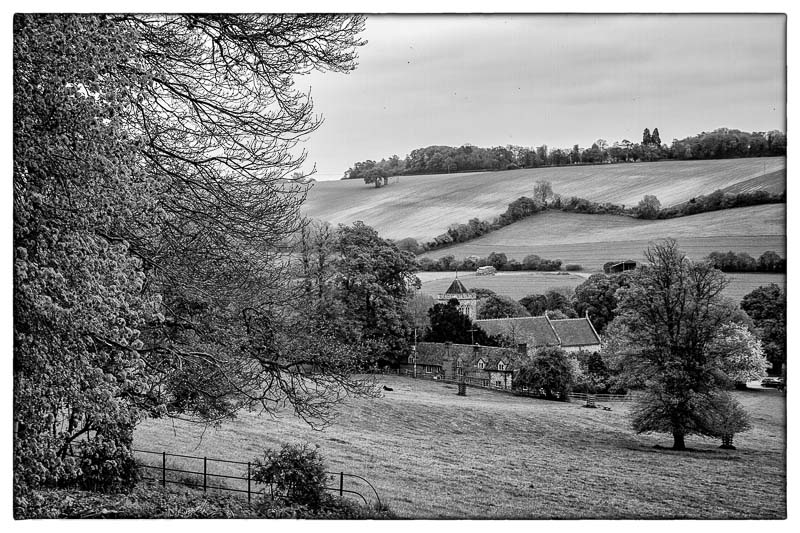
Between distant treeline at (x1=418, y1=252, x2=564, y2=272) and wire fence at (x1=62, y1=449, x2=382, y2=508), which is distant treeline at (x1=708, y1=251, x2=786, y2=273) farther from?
wire fence at (x1=62, y1=449, x2=382, y2=508)

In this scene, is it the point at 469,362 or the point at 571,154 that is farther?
the point at 469,362

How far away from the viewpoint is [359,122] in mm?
6941

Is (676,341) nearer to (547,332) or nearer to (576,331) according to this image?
(576,331)

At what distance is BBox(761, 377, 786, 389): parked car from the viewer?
6684 millimetres

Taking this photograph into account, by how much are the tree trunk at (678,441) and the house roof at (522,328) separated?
132 centimetres

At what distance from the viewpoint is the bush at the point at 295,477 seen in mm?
6773

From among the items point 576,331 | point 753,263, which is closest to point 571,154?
point 576,331

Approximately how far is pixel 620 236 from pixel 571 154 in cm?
81

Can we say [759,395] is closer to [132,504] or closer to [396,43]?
[396,43]

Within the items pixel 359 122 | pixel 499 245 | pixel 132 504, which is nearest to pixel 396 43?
pixel 359 122

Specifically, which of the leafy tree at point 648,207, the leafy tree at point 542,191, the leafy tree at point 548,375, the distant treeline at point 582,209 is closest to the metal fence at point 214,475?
the leafy tree at point 548,375

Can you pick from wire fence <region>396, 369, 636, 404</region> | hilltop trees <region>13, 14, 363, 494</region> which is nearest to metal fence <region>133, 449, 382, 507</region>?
hilltop trees <region>13, 14, 363, 494</region>

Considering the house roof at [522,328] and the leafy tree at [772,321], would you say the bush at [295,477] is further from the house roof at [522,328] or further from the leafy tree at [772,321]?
the leafy tree at [772,321]

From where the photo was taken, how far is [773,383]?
6.70m
